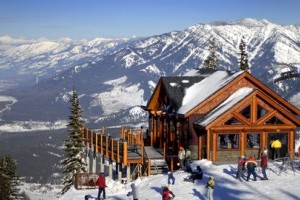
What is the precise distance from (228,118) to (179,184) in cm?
721

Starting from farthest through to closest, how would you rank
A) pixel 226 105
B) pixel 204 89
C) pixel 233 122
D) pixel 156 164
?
1. pixel 204 89
2. pixel 156 164
3. pixel 226 105
4. pixel 233 122

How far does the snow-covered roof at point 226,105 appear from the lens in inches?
1379

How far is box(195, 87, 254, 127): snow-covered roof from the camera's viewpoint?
35.0 metres

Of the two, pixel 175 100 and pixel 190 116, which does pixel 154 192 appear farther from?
pixel 175 100

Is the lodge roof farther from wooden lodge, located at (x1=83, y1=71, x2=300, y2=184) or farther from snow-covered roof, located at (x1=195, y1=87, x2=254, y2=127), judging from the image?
snow-covered roof, located at (x1=195, y1=87, x2=254, y2=127)

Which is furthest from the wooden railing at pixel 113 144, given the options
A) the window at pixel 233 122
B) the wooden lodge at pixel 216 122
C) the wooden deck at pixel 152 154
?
the window at pixel 233 122

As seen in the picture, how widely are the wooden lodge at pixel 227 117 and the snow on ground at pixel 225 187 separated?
2317mm

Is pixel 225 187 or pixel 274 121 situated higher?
pixel 274 121

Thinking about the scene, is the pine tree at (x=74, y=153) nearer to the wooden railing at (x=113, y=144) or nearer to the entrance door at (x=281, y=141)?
the wooden railing at (x=113, y=144)

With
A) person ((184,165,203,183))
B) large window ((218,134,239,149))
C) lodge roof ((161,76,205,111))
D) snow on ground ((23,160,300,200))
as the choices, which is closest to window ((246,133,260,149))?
large window ((218,134,239,149))

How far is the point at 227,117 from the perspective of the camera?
114 feet

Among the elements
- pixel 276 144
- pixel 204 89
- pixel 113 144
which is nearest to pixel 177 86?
pixel 204 89

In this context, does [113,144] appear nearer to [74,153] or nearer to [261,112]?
[261,112]

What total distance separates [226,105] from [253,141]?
10.6 ft
